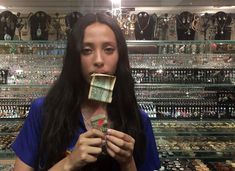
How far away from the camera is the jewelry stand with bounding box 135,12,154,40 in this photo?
3.04 m

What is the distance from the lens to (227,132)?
121 inches

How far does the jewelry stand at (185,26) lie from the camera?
3045 mm

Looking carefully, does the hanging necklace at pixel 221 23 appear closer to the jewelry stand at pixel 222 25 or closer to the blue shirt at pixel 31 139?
the jewelry stand at pixel 222 25

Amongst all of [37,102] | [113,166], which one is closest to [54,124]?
[37,102]

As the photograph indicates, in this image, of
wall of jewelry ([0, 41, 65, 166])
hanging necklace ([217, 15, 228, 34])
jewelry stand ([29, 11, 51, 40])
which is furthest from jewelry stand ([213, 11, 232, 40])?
jewelry stand ([29, 11, 51, 40])

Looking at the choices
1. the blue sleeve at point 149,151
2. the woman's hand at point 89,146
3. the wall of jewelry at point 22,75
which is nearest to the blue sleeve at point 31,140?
the woman's hand at point 89,146

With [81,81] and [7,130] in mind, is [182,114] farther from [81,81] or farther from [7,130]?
[81,81]

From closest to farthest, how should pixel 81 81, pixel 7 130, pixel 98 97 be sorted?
pixel 98 97 < pixel 81 81 < pixel 7 130

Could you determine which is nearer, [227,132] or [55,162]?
[55,162]

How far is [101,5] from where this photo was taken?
10.8 ft

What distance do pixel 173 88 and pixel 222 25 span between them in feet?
2.41

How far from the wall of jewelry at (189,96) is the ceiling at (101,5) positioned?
19.4 inches

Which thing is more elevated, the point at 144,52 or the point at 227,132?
the point at 144,52

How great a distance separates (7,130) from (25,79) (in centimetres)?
48
